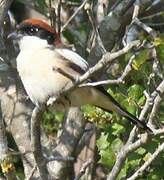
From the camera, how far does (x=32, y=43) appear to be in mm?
4227

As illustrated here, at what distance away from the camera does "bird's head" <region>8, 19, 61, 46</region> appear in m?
4.24

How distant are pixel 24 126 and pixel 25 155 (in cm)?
24

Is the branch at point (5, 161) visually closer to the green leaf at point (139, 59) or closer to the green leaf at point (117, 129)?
the green leaf at point (117, 129)

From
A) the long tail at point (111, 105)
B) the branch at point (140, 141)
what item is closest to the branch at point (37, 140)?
the branch at point (140, 141)

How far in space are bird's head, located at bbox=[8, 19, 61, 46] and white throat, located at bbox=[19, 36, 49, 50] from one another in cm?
1

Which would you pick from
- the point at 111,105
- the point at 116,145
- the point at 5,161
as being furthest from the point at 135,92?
the point at 5,161

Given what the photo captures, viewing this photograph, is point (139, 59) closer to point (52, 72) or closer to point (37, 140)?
point (37, 140)

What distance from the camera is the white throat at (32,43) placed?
420 centimetres

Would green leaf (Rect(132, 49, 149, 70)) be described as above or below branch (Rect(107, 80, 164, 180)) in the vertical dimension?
above

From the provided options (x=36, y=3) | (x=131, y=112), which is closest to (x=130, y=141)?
(x=131, y=112)

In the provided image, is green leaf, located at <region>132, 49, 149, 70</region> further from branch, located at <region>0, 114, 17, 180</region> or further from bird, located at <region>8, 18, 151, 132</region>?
branch, located at <region>0, 114, 17, 180</region>

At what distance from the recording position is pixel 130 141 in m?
3.50

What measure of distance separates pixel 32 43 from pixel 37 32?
0.33ft

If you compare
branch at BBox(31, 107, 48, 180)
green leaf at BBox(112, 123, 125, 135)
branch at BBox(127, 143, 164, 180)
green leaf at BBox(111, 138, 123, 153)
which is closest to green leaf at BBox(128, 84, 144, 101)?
green leaf at BBox(112, 123, 125, 135)
